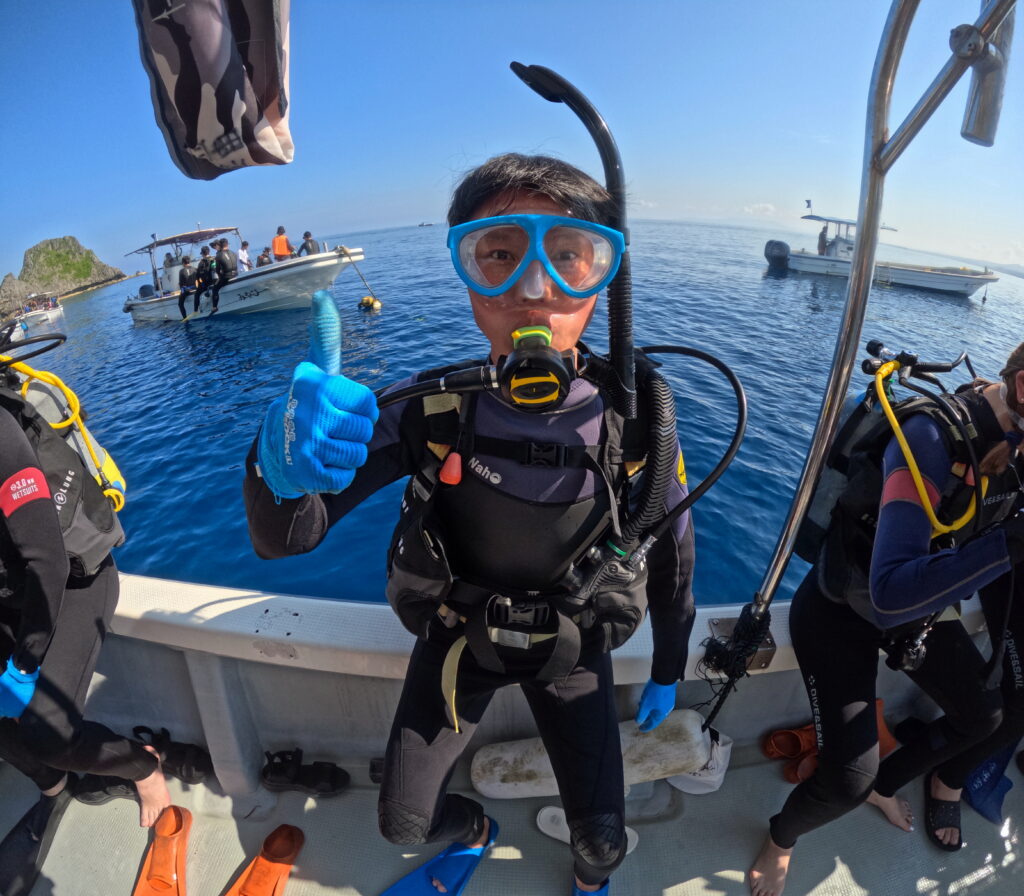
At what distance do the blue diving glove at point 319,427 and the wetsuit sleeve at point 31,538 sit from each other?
4.07ft

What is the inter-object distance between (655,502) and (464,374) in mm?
654

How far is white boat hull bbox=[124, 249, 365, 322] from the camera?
49.4ft

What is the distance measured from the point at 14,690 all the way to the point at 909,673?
3.18 metres

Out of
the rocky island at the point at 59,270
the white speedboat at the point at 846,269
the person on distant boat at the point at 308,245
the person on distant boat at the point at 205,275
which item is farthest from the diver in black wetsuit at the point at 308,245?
the rocky island at the point at 59,270

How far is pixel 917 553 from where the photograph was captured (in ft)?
5.31

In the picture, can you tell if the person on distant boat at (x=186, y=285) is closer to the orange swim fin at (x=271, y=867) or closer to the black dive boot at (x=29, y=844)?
the black dive boot at (x=29, y=844)

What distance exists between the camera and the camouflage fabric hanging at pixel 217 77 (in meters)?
1.12

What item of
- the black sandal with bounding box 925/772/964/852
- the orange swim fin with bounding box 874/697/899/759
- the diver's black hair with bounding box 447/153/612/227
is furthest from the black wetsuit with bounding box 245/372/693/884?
the black sandal with bounding box 925/772/964/852

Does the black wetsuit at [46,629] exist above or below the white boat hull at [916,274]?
above

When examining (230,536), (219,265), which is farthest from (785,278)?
(230,536)

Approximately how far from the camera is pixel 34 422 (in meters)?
1.93

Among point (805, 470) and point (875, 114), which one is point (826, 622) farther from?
point (875, 114)

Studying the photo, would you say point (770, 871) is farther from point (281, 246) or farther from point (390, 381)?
point (281, 246)

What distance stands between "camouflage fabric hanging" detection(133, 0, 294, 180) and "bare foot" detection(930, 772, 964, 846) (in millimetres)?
3269
